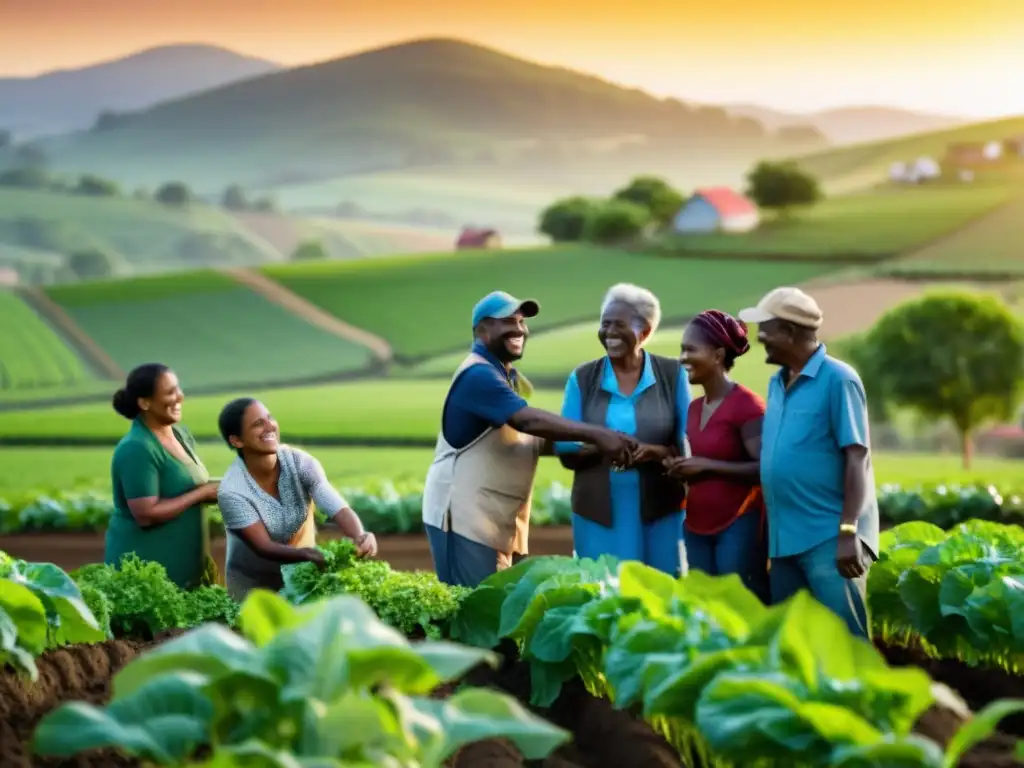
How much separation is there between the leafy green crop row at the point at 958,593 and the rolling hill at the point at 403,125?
11723mm

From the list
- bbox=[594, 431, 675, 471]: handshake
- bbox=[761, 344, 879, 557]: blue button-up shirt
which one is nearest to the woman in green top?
bbox=[594, 431, 675, 471]: handshake

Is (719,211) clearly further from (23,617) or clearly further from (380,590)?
(23,617)

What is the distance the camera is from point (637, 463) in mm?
5266

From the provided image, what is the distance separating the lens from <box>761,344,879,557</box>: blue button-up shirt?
4871 mm

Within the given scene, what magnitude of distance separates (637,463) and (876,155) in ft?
44.6

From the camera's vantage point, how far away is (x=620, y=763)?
3.92 metres

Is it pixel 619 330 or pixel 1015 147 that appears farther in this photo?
pixel 1015 147

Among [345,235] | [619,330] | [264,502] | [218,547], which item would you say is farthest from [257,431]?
[345,235]

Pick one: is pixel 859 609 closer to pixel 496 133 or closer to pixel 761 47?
pixel 761 47

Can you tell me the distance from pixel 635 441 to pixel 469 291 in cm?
1224

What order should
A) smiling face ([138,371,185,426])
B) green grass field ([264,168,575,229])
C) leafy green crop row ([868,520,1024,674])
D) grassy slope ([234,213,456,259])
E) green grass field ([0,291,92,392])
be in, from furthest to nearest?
1. green grass field ([264,168,575,229])
2. grassy slope ([234,213,456,259])
3. green grass field ([0,291,92,392])
4. smiling face ([138,371,185,426])
5. leafy green crop row ([868,520,1024,674])

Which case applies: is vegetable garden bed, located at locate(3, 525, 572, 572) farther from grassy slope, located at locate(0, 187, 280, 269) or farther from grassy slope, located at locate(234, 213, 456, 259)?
grassy slope, located at locate(234, 213, 456, 259)

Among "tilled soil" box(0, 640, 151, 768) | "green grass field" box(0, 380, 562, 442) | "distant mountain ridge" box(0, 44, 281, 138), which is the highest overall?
"distant mountain ridge" box(0, 44, 281, 138)

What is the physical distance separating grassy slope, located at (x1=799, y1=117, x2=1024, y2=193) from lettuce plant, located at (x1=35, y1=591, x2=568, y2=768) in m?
15.4
